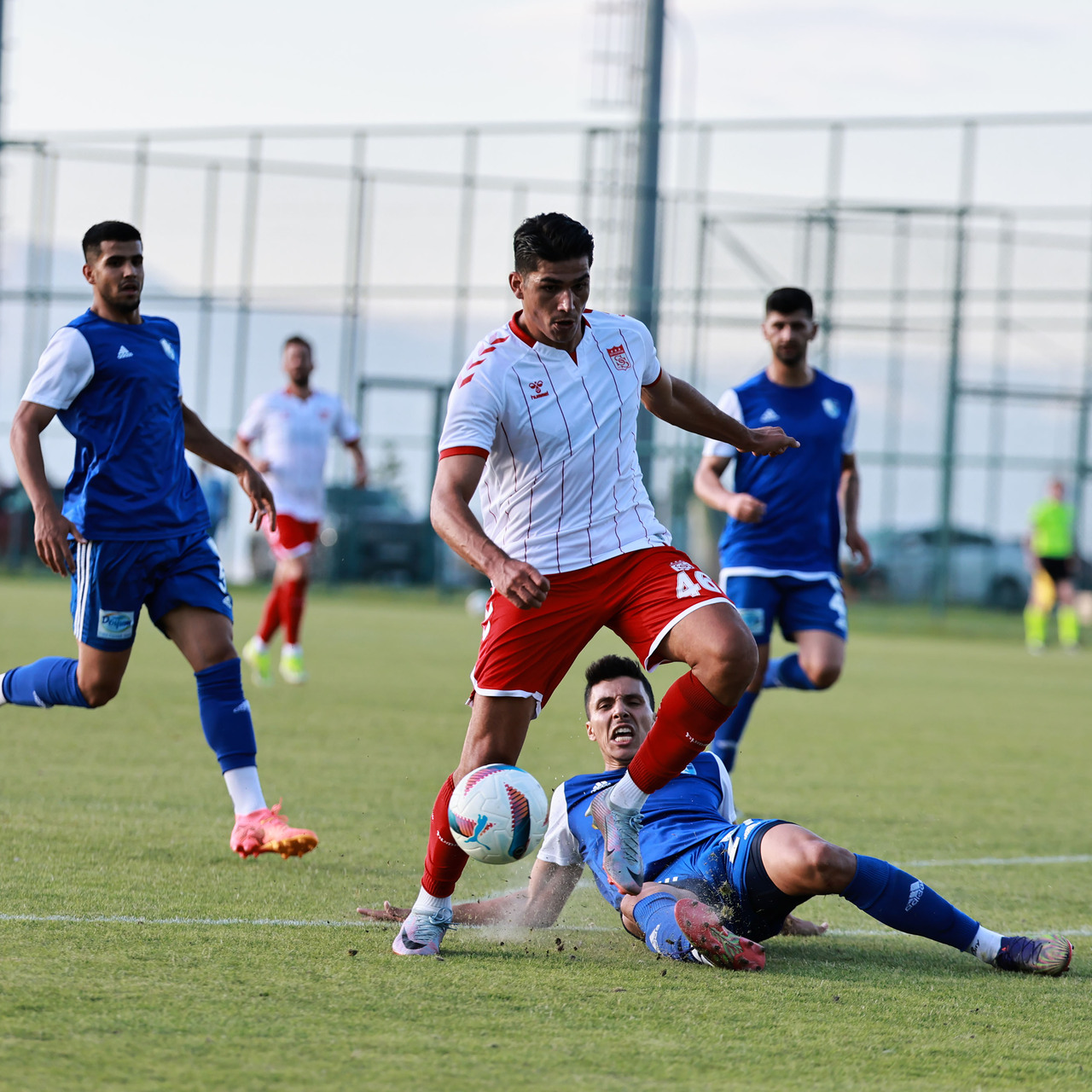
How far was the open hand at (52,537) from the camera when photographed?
5008 mm

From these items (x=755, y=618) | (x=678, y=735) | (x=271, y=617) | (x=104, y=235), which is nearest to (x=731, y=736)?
(x=755, y=618)

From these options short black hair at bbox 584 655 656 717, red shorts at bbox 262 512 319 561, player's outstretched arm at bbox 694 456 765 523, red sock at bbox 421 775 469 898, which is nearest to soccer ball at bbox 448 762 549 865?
red sock at bbox 421 775 469 898

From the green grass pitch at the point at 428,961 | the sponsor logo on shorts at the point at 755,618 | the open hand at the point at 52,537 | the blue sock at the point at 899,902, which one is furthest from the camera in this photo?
the sponsor logo on shorts at the point at 755,618

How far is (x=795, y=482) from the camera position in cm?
679

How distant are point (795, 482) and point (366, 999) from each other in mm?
3886

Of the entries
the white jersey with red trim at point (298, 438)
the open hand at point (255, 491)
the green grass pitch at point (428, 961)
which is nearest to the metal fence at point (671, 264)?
the white jersey with red trim at point (298, 438)

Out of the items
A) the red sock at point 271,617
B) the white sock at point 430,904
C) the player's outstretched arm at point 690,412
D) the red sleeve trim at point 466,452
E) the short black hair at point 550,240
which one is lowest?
the red sock at point 271,617

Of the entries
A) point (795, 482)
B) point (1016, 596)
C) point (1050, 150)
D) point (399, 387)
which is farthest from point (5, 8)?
point (795, 482)

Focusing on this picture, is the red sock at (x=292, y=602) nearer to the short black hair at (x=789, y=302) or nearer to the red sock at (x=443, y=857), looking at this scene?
the short black hair at (x=789, y=302)

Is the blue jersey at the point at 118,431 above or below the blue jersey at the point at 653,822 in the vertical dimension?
above

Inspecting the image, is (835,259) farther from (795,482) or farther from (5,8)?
(795,482)

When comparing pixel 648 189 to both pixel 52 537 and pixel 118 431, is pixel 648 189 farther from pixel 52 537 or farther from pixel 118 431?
pixel 52 537

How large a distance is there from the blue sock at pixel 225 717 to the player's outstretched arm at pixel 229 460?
68cm

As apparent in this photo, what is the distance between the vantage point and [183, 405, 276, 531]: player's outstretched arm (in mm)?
5699
